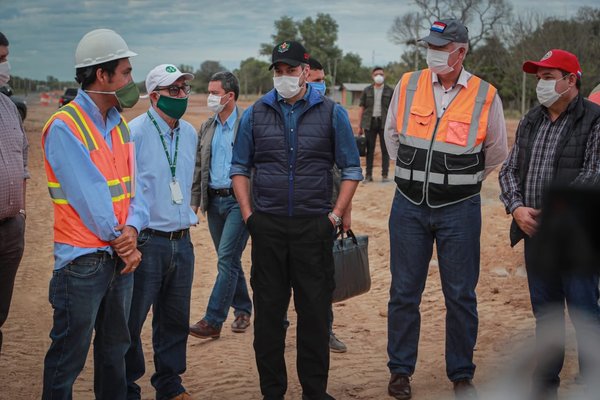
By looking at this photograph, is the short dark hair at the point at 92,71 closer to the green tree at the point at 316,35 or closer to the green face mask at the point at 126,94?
the green face mask at the point at 126,94

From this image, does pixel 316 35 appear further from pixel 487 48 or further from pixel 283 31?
pixel 487 48

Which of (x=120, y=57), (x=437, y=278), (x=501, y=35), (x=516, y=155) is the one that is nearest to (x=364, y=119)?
(x=437, y=278)

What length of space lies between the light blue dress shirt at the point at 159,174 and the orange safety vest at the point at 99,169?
0.69 m

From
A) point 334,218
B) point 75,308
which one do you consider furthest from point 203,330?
point 75,308

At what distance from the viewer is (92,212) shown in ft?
12.5

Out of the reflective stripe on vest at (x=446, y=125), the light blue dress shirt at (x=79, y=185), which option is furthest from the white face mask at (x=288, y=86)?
the light blue dress shirt at (x=79, y=185)

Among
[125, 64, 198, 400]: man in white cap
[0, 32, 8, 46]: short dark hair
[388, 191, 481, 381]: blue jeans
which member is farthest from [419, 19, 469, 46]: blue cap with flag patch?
[0, 32, 8, 46]: short dark hair

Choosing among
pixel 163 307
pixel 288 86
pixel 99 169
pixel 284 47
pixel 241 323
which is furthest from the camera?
pixel 241 323

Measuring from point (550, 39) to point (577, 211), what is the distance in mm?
44086

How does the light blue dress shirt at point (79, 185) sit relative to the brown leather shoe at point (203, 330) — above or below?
above

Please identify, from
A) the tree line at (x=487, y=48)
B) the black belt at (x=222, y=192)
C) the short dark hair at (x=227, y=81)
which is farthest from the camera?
the tree line at (x=487, y=48)

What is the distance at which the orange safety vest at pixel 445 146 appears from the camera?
4820mm

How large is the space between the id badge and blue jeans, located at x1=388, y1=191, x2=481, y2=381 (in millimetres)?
1558

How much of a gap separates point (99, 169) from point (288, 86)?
1.48m
